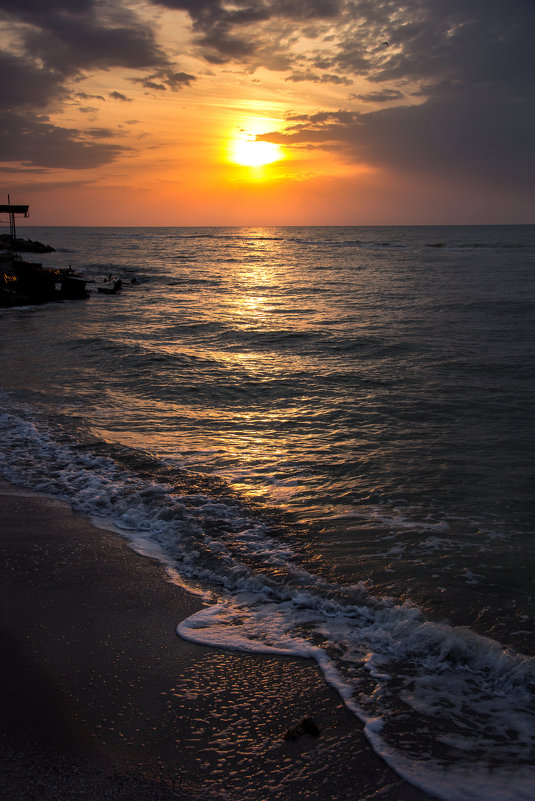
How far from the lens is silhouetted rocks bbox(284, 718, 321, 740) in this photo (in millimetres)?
3018

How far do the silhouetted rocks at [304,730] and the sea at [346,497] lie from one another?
0.33 m

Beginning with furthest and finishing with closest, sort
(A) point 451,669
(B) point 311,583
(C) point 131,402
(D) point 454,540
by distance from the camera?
(C) point 131,402 → (D) point 454,540 → (B) point 311,583 → (A) point 451,669

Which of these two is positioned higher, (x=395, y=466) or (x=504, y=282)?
(x=504, y=282)

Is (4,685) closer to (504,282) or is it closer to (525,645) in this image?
(525,645)

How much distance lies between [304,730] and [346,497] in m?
3.67

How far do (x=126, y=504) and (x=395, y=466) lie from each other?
3.61m

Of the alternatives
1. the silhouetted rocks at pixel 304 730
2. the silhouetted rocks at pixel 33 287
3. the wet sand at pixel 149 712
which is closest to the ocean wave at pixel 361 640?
the wet sand at pixel 149 712

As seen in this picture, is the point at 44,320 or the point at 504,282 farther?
the point at 504,282

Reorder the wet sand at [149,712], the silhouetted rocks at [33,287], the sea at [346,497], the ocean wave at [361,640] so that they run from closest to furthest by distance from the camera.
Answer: the wet sand at [149,712], the ocean wave at [361,640], the sea at [346,497], the silhouetted rocks at [33,287]

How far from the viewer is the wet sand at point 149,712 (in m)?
2.72

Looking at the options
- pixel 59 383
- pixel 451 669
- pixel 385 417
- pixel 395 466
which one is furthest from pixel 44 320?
pixel 451 669

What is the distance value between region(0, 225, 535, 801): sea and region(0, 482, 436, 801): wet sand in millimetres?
201

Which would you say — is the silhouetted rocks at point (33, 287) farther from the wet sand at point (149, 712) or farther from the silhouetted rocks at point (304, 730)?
the silhouetted rocks at point (304, 730)

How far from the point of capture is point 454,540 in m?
5.51
